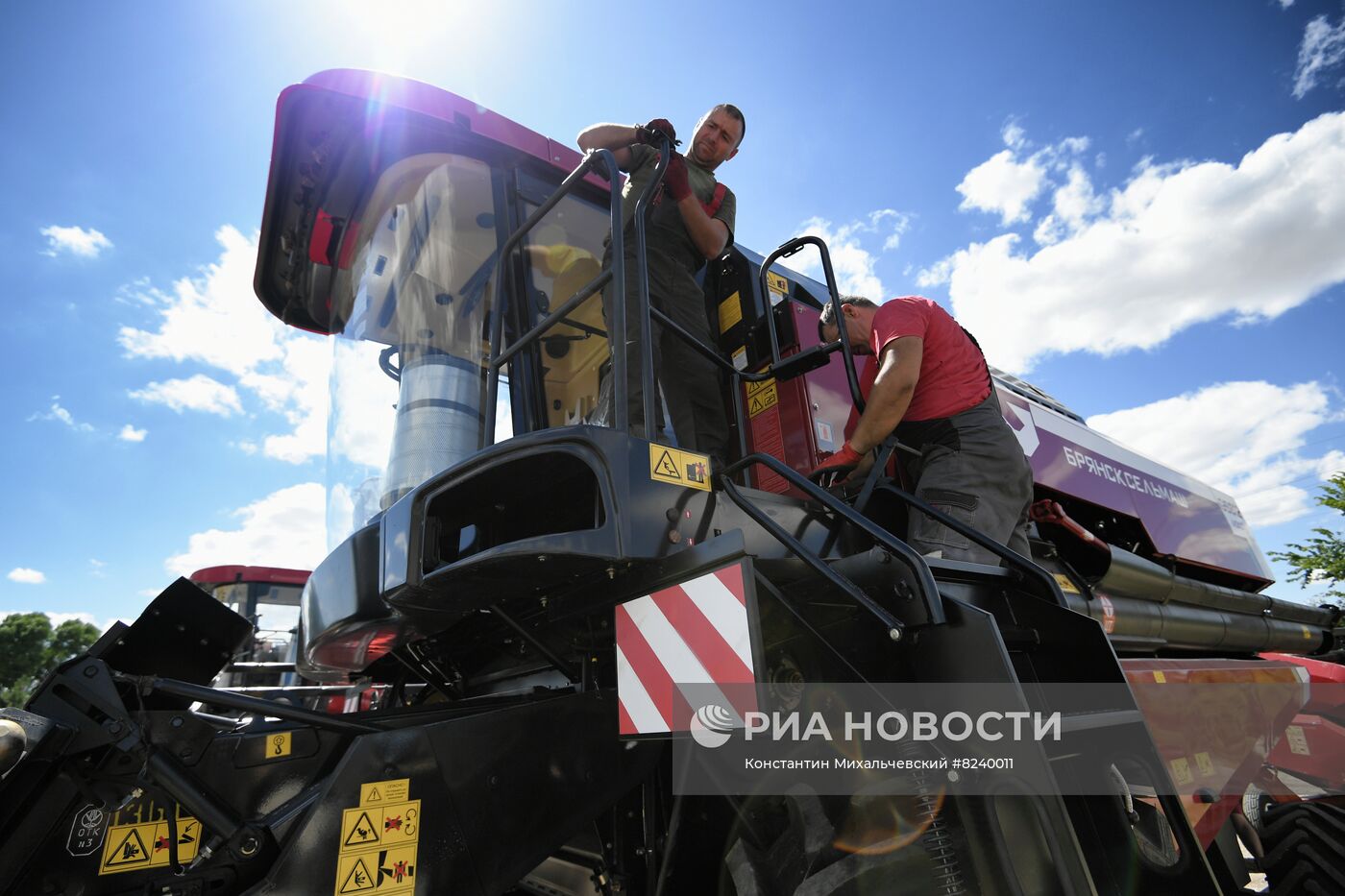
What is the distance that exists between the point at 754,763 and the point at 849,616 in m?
0.43

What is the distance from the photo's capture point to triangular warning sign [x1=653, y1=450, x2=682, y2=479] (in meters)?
1.77

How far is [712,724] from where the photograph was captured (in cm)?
158

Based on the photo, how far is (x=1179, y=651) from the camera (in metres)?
4.74

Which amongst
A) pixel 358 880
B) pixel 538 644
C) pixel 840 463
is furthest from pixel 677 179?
pixel 358 880

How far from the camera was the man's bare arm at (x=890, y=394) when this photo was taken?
2457mm

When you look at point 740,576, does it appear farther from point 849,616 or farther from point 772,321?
point 772,321

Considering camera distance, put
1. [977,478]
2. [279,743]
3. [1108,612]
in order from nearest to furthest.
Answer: [279,743] < [977,478] < [1108,612]

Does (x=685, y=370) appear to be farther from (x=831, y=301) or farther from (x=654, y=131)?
(x=654, y=131)

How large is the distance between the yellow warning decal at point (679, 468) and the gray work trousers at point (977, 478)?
3.23ft

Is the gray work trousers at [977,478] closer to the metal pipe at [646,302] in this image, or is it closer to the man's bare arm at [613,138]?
the metal pipe at [646,302]

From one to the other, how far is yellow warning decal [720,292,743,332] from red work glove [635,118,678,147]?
3.23ft

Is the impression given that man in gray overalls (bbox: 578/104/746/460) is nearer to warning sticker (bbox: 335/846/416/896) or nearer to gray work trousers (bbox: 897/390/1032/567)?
gray work trousers (bbox: 897/390/1032/567)

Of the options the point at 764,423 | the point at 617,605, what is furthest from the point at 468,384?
the point at 617,605

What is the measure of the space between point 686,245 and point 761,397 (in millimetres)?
667
